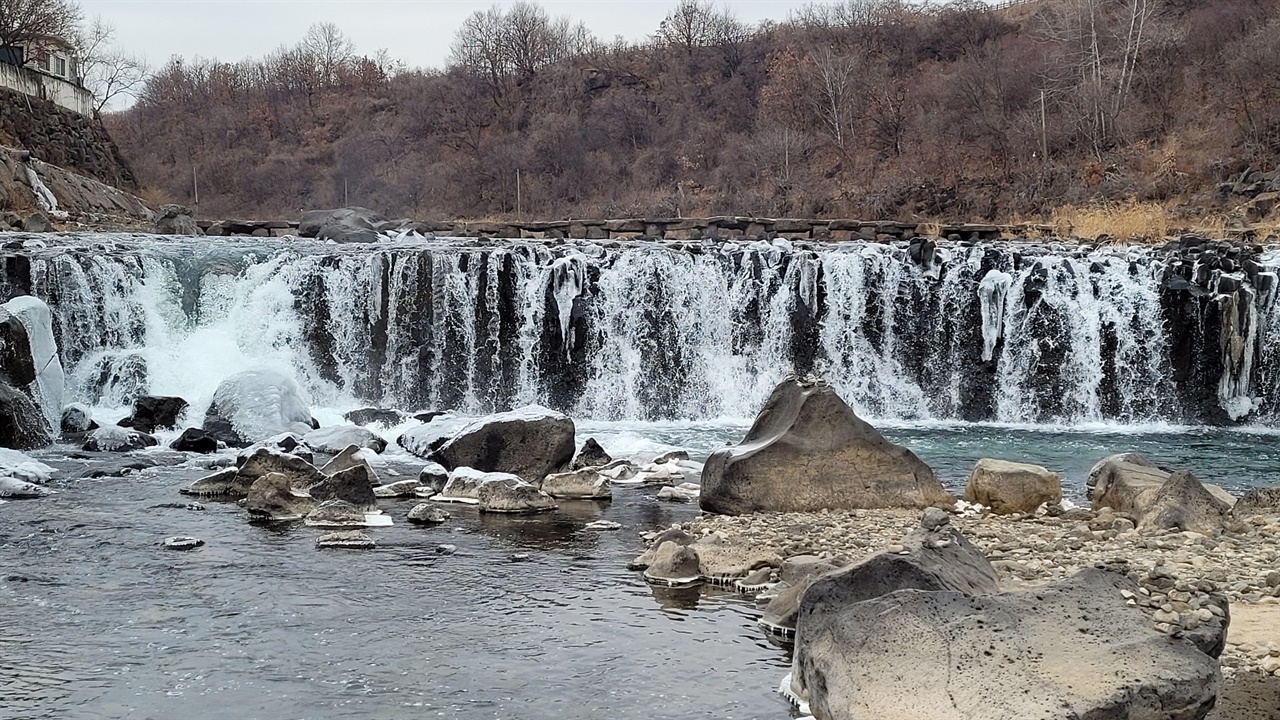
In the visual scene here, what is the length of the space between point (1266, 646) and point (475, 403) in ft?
46.2

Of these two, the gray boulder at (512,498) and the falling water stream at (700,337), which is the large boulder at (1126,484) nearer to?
the falling water stream at (700,337)

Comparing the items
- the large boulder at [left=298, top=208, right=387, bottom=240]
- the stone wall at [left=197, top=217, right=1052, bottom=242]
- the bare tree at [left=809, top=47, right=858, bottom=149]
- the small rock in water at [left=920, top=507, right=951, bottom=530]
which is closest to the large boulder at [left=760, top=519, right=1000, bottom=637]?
the small rock in water at [left=920, top=507, right=951, bottom=530]

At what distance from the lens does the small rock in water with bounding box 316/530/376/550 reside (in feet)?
29.4

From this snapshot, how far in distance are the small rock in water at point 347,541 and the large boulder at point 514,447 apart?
2890 millimetres

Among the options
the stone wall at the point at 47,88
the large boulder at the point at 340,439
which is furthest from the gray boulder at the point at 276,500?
the stone wall at the point at 47,88

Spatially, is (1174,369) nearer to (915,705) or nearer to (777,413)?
(777,413)

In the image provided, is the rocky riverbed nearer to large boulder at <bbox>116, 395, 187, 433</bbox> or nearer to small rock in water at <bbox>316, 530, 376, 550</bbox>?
small rock in water at <bbox>316, 530, 376, 550</bbox>

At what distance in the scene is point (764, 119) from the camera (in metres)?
47.1

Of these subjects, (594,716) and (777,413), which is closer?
(594,716)

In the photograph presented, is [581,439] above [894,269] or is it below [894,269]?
below

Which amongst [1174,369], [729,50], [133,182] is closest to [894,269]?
[1174,369]

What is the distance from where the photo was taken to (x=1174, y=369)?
19000 mm

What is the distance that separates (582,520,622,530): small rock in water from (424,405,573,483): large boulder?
208 cm

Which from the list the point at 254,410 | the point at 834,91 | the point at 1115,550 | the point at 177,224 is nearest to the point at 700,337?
the point at 254,410
